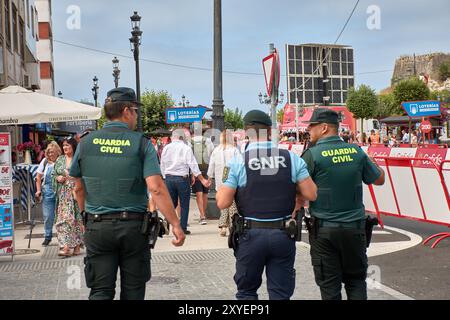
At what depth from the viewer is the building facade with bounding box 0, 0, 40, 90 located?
22594 millimetres

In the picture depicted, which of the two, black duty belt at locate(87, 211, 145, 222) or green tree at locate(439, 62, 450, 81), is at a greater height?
green tree at locate(439, 62, 450, 81)

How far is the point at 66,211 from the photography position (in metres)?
8.71

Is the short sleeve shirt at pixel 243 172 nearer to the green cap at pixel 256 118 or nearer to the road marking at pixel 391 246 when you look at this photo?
the green cap at pixel 256 118

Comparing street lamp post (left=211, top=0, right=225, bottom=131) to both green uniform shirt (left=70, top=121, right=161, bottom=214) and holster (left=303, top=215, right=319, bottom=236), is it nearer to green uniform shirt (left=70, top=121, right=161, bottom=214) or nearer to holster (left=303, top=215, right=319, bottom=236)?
holster (left=303, top=215, right=319, bottom=236)

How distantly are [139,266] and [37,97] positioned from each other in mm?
9119

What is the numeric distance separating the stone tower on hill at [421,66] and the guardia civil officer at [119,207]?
140529mm

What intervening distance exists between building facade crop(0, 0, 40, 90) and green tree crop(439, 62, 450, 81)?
112 meters

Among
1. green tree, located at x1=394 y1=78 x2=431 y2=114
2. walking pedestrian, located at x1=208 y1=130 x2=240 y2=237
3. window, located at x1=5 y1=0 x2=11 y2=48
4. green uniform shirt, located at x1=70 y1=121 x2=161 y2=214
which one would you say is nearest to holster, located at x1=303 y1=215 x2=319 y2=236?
green uniform shirt, located at x1=70 y1=121 x2=161 y2=214

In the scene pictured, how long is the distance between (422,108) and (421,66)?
133 metres

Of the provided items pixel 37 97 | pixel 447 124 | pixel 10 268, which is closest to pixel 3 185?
pixel 10 268

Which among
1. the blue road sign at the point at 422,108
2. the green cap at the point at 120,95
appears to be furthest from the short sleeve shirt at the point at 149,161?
the blue road sign at the point at 422,108

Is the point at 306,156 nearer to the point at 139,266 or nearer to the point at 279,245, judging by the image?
the point at 279,245

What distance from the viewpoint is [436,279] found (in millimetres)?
6645

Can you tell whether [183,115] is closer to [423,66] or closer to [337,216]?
[337,216]
